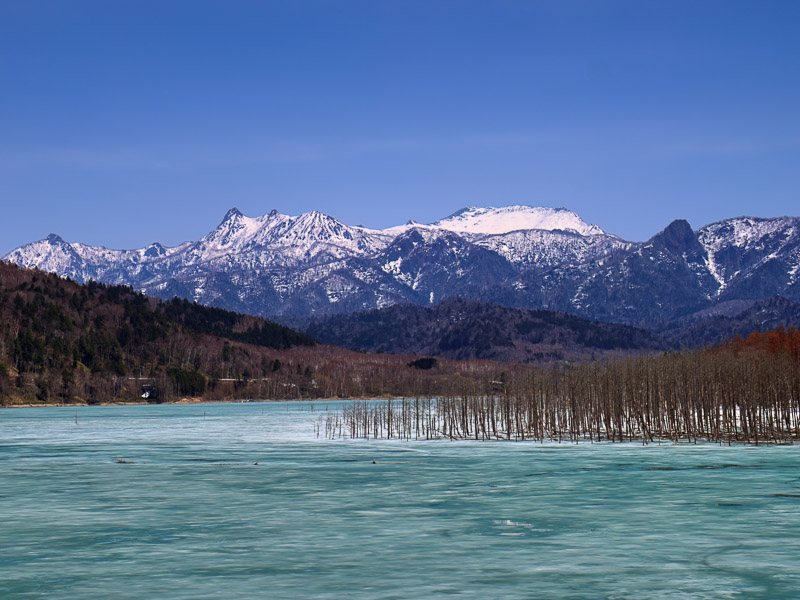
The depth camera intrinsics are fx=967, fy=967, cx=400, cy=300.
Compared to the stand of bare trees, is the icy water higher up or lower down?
lower down

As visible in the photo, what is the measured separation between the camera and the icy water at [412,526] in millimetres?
A: 28109

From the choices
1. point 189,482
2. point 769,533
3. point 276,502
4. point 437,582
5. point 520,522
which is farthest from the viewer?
point 189,482

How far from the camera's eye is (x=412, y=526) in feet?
126

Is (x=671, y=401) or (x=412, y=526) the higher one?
(x=671, y=401)

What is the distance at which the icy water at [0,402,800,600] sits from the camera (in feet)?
A: 92.2

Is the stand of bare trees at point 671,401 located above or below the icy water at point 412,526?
above

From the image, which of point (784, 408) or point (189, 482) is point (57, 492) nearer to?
point (189, 482)

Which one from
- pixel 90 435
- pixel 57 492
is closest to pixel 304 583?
pixel 57 492

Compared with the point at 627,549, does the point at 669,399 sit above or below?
above

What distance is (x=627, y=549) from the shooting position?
108 ft

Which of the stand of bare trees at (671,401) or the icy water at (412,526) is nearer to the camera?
the icy water at (412,526)

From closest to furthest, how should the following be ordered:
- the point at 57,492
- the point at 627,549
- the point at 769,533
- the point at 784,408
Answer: the point at 627,549 → the point at 769,533 → the point at 57,492 → the point at 784,408

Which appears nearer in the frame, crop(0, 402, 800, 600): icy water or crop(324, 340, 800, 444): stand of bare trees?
crop(0, 402, 800, 600): icy water

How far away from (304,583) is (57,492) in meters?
27.3
